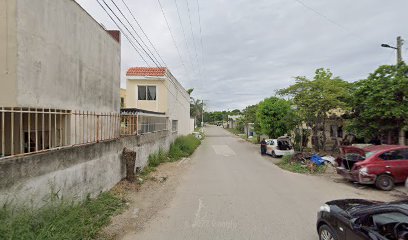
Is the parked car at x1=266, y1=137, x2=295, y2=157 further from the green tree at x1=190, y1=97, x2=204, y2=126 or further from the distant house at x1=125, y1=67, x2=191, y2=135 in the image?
the green tree at x1=190, y1=97, x2=204, y2=126

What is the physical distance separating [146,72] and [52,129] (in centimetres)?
1621

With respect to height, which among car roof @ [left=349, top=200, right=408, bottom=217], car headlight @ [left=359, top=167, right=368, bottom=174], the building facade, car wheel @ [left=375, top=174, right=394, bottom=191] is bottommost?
car wheel @ [left=375, top=174, right=394, bottom=191]

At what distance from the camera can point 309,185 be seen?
11.5 meters

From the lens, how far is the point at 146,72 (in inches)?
941

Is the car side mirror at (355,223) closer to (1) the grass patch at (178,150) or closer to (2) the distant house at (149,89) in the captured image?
(1) the grass patch at (178,150)

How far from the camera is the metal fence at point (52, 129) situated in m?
6.70

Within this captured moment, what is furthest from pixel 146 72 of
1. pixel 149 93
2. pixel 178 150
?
pixel 178 150

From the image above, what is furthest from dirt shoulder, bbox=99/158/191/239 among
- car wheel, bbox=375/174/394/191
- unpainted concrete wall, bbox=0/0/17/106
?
car wheel, bbox=375/174/394/191

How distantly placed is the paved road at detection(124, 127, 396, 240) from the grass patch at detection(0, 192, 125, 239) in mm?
965

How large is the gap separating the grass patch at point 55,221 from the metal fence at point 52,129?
1.50 m

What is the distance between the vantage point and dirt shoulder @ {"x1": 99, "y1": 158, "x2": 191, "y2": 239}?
660cm

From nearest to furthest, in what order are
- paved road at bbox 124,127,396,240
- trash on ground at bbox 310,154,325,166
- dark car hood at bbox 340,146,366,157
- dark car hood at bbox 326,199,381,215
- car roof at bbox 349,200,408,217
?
car roof at bbox 349,200,408,217, dark car hood at bbox 326,199,381,215, paved road at bbox 124,127,396,240, dark car hood at bbox 340,146,366,157, trash on ground at bbox 310,154,325,166

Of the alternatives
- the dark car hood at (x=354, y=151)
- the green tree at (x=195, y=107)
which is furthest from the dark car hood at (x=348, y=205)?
the green tree at (x=195, y=107)

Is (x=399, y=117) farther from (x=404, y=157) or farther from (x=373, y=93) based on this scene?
(x=404, y=157)
